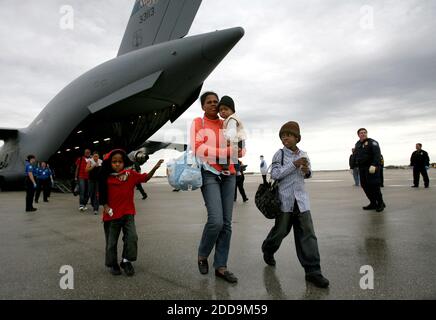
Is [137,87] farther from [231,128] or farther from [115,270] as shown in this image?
[115,270]

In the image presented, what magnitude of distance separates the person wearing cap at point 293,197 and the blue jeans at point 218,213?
0.45m

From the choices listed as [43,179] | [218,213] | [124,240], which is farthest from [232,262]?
[43,179]

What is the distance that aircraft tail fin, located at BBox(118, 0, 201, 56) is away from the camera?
9.05 metres

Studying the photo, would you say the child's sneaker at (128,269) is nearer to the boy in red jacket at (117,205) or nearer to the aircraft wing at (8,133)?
the boy in red jacket at (117,205)

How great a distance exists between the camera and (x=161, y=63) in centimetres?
852

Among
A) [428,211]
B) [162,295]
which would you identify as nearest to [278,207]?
[162,295]

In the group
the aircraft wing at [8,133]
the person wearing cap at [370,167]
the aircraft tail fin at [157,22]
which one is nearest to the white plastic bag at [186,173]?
the person wearing cap at [370,167]

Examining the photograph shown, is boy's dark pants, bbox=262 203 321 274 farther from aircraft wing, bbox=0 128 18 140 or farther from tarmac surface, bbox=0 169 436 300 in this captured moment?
aircraft wing, bbox=0 128 18 140

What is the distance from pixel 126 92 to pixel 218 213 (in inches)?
284

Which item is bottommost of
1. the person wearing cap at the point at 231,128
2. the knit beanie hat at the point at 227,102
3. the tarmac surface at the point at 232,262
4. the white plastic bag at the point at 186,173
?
the tarmac surface at the point at 232,262

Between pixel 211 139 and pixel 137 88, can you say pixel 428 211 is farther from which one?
pixel 137 88

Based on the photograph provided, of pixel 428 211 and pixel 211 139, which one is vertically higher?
pixel 211 139

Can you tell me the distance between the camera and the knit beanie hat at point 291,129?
10.0 ft

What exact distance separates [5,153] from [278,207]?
1839cm
